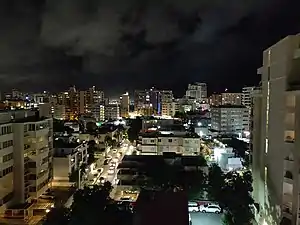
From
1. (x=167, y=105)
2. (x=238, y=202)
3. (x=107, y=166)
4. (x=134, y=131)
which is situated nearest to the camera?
(x=238, y=202)

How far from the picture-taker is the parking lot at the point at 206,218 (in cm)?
809

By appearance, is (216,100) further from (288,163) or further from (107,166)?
(288,163)

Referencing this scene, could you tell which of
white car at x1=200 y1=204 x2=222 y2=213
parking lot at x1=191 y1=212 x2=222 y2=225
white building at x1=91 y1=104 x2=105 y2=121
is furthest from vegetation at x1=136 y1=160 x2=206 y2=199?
white building at x1=91 y1=104 x2=105 y2=121

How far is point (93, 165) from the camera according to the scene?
16.1 m

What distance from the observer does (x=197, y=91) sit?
53.2m

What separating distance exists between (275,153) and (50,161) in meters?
6.92

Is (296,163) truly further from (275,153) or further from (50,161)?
(50,161)

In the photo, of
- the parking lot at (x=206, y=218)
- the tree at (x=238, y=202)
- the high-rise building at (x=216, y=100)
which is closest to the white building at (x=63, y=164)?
the parking lot at (x=206, y=218)

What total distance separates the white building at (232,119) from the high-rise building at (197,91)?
23992 mm

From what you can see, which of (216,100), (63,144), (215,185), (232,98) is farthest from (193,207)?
(216,100)

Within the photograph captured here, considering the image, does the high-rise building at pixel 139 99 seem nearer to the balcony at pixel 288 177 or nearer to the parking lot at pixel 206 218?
the parking lot at pixel 206 218

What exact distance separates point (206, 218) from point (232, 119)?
67.2 feet

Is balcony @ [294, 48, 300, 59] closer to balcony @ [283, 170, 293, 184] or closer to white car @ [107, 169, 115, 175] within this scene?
balcony @ [283, 170, 293, 184]

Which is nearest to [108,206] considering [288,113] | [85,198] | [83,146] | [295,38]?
[85,198]
